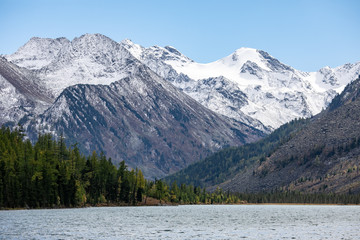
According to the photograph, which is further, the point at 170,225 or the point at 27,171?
the point at 27,171

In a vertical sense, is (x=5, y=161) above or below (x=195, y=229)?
above

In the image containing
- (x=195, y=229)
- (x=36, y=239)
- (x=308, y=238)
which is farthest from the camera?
(x=195, y=229)

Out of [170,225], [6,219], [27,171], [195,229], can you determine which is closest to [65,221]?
[6,219]

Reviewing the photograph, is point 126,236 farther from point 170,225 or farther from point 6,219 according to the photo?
point 6,219

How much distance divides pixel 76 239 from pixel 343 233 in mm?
60044

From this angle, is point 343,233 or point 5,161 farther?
point 5,161

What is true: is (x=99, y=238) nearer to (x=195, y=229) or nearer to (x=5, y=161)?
(x=195, y=229)

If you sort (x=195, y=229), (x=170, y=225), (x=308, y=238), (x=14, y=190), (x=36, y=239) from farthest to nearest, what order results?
(x=14, y=190) → (x=170, y=225) → (x=195, y=229) → (x=308, y=238) → (x=36, y=239)

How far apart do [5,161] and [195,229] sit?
86.1 m

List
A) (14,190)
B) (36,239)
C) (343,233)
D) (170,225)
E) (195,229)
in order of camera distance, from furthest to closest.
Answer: (14,190), (170,225), (195,229), (343,233), (36,239)

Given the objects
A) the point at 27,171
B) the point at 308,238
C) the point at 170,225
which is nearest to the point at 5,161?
the point at 27,171

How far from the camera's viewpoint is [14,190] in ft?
625

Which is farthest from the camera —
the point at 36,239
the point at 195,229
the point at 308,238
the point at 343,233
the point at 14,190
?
the point at 14,190

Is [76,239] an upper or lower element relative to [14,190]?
lower
